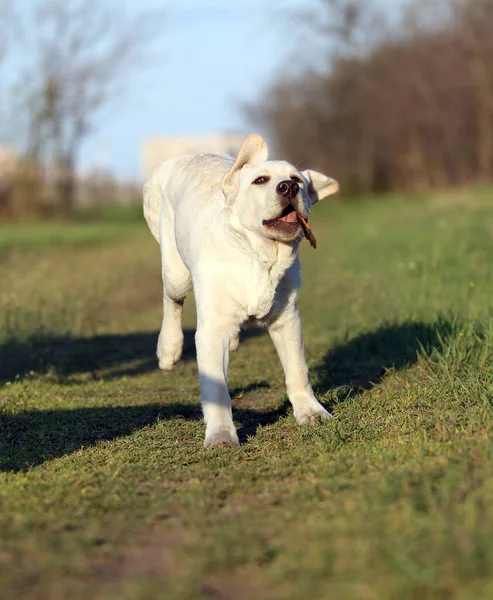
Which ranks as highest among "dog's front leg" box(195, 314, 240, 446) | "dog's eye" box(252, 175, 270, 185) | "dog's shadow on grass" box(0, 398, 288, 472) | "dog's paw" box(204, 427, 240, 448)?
"dog's eye" box(252, 175, 270, 185)

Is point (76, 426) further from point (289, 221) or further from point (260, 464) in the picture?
point (289, 221)

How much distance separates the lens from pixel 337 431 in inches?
168

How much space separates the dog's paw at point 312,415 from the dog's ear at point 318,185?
1.03 m

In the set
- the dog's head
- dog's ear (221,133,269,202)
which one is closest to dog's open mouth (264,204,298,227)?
the dog's head

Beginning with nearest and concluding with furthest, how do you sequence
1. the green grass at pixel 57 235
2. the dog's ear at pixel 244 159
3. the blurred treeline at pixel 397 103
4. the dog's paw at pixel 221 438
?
1. the dog's paw at pixel 221 438
2. the dog's ear at pixel 244 159
3. the green grass at pixel 57 235
4. the blurred treeline at pixel 397 103

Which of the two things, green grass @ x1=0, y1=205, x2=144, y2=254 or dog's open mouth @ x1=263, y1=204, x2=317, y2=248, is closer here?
dog's open mouth @ x1=263, y1=204, x2=317, y2=248

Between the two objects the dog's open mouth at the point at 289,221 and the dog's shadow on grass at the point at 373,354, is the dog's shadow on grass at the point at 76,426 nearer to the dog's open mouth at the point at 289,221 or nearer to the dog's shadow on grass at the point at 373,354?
the dog's shadow on grass at the point at 373,354

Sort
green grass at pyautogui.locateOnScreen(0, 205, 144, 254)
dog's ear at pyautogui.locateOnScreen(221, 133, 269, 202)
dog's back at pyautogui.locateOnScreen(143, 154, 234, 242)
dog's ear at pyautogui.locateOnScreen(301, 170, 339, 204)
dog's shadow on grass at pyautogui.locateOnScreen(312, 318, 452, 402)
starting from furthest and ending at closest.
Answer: green grass at pyautogui.locateOnScreen(0, 205, 144, 254), dog's shadow on grass at pyautogui.locateOnScreen(312, 318, 452, 402), dog's back at pyautogui.locateOnScreen(143, 154, 234, 242), dog's ear at pyautogui.locateOnScreen(301, 170, 339, 204), dog's ear at pyautogui.locateOnScreen(221, 133, 269, 202)

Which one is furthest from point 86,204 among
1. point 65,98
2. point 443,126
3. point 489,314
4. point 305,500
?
point 305,500

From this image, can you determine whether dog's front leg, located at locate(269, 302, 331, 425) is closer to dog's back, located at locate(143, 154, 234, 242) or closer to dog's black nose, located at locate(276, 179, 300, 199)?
dog's black nose, located at locate(276, 179, 300, 199)

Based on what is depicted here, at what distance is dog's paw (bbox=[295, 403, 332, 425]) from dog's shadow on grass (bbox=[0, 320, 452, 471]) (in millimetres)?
240

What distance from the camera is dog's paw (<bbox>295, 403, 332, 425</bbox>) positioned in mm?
4598

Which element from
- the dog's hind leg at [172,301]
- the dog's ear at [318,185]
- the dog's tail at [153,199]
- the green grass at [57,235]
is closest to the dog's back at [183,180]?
the dog's tail at [153,199]

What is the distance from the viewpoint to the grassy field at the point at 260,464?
2520 millimetres
